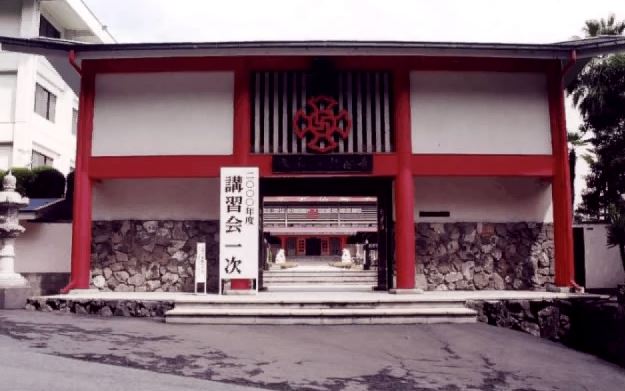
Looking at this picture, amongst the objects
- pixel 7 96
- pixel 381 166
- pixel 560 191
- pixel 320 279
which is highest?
pixel 7 96

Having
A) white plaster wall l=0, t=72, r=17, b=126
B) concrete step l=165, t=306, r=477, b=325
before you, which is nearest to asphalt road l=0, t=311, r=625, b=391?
concrete step l=165, t=306, r=477, b=325

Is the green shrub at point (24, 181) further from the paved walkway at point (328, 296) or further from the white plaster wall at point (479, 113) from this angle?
the white plaster wall at point (479, 113)

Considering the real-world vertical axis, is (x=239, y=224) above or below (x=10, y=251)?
above

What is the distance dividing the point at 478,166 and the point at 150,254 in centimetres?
865

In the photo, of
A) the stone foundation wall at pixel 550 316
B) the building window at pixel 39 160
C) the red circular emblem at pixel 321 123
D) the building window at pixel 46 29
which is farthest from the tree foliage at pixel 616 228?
the building window at pixel 46 29

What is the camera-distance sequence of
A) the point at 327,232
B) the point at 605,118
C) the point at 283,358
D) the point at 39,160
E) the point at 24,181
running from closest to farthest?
1. the point at 283,358
2. the point at 24,181
3. the point at 605,118
4. the point at 39,160
5. the point at 327,232

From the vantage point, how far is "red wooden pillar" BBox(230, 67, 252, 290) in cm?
1268

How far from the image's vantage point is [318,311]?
10273 mm

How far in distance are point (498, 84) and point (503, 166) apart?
7.10 feet

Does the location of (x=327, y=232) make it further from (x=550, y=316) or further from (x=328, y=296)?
(x=550, y=316)

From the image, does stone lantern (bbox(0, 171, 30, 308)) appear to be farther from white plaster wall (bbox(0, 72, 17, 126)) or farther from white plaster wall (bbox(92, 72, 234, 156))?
white plaster wall (bbox(0, 72, 17, 126))

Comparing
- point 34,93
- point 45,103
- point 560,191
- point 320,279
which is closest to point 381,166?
point 560,191

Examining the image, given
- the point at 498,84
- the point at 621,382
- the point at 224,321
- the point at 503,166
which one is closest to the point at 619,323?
the point at 621,382

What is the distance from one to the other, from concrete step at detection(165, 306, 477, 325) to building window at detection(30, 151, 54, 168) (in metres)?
18.6
